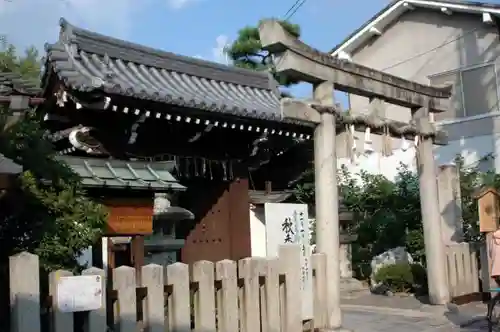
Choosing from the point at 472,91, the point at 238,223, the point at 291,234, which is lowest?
the point at 291,234

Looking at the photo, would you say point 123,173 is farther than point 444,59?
No

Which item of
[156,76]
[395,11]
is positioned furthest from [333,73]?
[395,11]

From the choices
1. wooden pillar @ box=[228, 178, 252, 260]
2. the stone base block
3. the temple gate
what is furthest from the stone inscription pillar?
the stone base block

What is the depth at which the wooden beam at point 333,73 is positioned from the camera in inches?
326

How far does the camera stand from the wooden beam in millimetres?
8281

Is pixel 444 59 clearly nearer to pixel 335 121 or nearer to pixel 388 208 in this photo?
pixel 388 208

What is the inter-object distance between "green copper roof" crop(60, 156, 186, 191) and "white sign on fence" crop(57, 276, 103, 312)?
238 cm

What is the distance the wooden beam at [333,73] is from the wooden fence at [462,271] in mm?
2957

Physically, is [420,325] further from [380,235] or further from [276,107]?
[380,235]

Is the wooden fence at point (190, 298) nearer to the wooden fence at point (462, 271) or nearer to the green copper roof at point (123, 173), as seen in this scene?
the green copper roof at point (123, 173)

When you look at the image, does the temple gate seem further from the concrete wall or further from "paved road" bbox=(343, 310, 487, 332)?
the concrete wall

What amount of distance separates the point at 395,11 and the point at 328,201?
517 inches

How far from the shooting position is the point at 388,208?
55.5 feet

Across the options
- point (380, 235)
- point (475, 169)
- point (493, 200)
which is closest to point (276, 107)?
point (493, 200)
